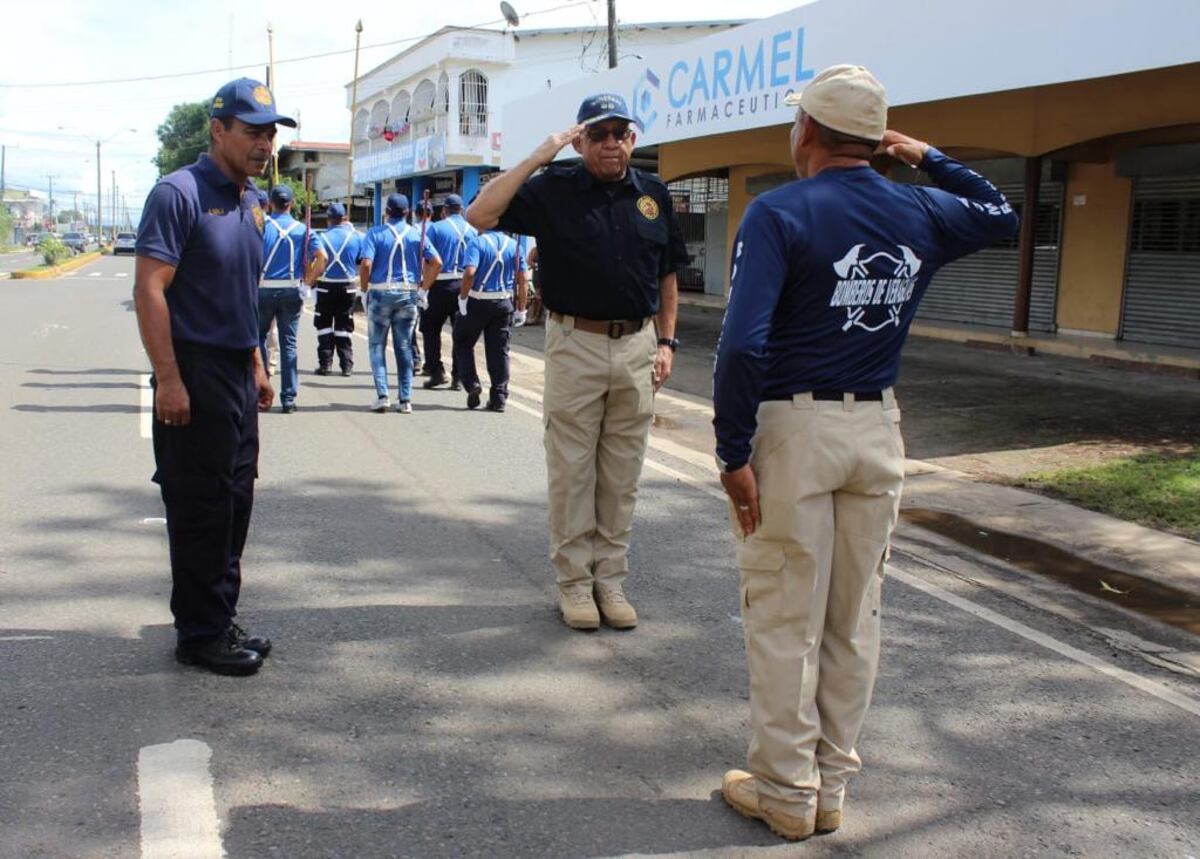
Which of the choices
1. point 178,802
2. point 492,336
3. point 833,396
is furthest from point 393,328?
point 833,396

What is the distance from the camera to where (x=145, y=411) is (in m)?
10.1

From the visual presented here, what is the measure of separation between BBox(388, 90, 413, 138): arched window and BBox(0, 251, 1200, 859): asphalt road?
1547 inches

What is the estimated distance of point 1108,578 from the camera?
19.5 ft

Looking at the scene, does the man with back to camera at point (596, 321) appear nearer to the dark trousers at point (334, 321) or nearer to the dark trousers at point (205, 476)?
the dark trousers at point (205, 476)

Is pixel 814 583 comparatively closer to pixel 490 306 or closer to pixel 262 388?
pixel 262 388

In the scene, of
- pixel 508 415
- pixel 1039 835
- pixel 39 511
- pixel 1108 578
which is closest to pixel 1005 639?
pixel 1108 578

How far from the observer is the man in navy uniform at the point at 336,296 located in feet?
41.6

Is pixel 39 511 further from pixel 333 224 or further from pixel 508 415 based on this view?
pixel 333 224

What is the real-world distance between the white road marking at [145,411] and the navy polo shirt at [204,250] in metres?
4.16

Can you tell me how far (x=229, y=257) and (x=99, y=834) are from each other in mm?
1961

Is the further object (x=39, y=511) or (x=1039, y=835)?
(x=39, y=511)

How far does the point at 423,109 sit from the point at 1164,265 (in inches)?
1249

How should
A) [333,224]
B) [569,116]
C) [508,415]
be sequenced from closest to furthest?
1. [508,415]
2. [333,224]
3. [569,116]

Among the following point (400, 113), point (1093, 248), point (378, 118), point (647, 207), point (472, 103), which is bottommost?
point (647, 207)
